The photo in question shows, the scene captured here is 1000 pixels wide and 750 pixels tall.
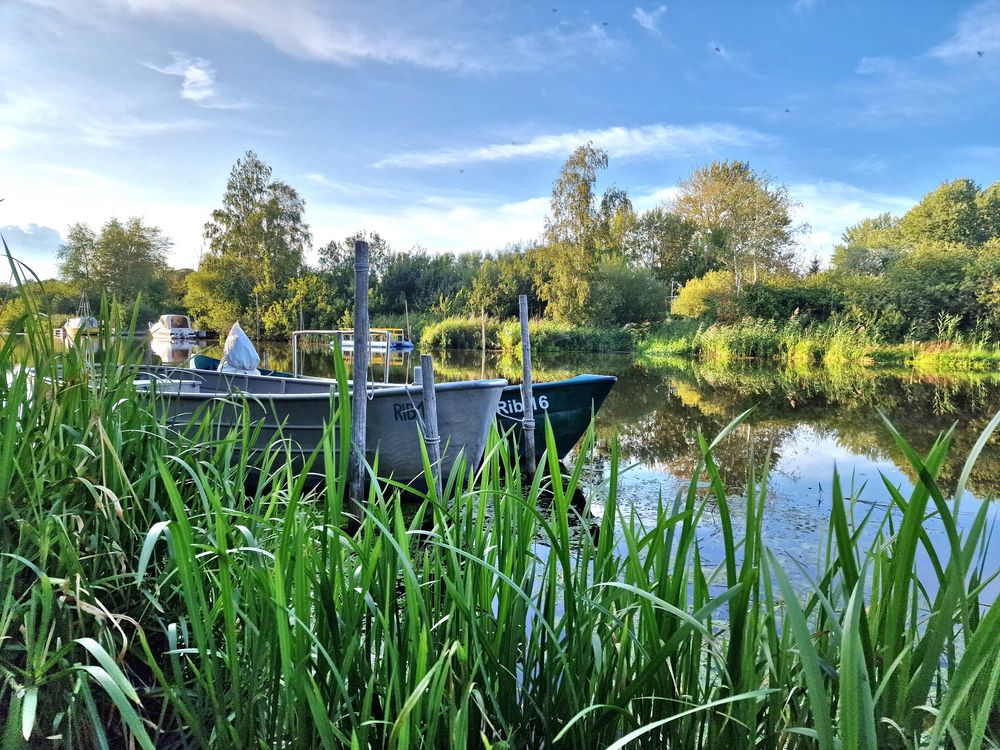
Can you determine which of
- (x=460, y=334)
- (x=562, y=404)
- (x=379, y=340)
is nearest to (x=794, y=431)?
(x=562, y=404)

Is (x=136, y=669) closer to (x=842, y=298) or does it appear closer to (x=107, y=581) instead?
(x=107, y=581)

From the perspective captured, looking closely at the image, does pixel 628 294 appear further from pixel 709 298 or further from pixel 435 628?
pixel 435 628

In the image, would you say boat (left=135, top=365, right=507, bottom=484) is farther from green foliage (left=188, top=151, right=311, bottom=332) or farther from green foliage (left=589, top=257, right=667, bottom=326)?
green foliage (left=188, top=151, right=311, bottom=332)

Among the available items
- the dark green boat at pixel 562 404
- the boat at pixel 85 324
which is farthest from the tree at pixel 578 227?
the boat at pixel 85 324

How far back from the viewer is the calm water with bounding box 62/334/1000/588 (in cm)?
577

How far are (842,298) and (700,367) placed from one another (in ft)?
27.8

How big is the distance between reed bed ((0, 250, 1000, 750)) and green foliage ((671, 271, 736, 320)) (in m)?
29.6

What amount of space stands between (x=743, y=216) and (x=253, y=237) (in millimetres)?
30096

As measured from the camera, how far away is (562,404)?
7.32m

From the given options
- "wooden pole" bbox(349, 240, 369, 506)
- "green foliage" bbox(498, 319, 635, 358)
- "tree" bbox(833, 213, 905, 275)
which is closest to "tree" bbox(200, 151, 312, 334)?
"green foliage" bbox(498, 319, 635, 358)

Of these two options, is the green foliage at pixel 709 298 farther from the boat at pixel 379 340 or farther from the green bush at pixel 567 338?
the boat at pixel 379 340

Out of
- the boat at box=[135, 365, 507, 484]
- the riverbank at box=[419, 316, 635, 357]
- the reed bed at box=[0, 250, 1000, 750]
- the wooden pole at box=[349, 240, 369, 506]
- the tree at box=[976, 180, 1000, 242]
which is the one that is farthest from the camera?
the tree at box=[976, 180, 1000, 242]

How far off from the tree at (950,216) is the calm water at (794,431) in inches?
828

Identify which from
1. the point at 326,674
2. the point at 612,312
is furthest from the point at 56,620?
the point at 612,312
